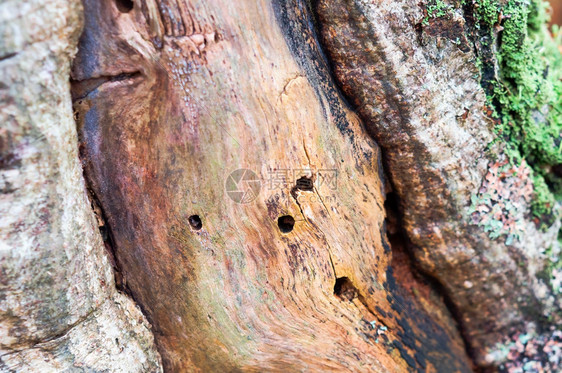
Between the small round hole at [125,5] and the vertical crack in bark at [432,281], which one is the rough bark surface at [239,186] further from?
the vertical crack in bark at [432,281]

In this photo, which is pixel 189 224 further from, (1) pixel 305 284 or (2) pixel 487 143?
(2) pixel 487 143

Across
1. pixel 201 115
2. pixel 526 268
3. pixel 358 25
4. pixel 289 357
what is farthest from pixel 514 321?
pixel 201 115

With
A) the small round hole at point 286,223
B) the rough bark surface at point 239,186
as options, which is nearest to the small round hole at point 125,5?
the rough bark surface at point 239,186

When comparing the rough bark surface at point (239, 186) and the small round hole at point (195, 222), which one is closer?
the rough bark surface at point (239, 186)

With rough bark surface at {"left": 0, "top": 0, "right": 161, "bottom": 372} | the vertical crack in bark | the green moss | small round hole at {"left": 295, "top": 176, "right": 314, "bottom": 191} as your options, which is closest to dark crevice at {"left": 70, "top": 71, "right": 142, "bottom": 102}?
rough bark surface at {"left": 0, "top": 0, "right": 161, "bottom": 372}

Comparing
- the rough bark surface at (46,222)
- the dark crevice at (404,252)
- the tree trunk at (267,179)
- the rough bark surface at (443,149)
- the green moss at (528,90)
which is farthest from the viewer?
the dark crevice at (404,252)

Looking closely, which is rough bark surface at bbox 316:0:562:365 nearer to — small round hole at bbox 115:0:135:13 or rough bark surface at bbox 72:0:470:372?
rough bark surface at bbox 72:0:470:372

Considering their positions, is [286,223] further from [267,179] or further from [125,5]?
[125,5]
